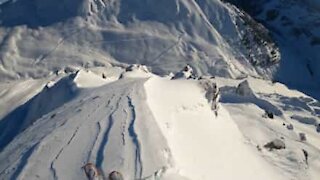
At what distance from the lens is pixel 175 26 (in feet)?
142

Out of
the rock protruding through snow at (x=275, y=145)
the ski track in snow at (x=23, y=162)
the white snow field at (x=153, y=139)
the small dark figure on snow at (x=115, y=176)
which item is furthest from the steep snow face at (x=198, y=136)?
the ski track in snow at (x=23, y=162)

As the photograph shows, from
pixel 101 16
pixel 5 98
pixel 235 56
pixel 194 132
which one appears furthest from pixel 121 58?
pixel 194 132

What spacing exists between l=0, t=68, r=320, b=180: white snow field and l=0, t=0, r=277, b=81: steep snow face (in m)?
16.2

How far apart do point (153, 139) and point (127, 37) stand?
29563 mm

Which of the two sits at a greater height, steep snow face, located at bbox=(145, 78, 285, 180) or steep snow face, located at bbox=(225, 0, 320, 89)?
steep snow face, located at bbox=(225, 0, 320, 89)

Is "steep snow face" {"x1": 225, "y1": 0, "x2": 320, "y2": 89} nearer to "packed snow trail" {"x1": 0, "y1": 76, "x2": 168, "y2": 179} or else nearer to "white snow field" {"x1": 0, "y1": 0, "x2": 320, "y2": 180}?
"white snow field" {"x1": 0, "y1": 0, "x2": 320, "y2": 180}

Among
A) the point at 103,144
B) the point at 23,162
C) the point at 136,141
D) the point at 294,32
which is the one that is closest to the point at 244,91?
the point at 136,141

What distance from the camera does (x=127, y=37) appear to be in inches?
1661

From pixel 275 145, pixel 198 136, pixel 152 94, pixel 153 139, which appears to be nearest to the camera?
pixel 153 139

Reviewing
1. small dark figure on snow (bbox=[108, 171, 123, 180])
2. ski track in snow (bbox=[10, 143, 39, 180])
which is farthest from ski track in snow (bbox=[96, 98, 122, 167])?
ski track in snow (bbox=[10, 143, 39, 180])

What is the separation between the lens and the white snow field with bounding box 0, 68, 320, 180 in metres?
11.8

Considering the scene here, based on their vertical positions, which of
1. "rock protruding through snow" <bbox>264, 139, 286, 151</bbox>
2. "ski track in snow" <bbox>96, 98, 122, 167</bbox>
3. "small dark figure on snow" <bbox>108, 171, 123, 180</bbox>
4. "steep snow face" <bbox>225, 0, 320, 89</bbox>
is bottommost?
"rock protruding through snow" <bbox>264, 139, 286, 151</bbox>

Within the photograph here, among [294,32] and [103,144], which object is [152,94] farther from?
[294,32]

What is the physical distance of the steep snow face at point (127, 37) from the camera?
1596 inches
